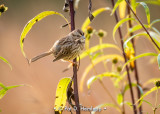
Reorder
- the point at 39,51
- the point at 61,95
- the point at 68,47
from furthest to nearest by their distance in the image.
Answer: the point at 39,51 → the point at 68,47 → the point at 61,95

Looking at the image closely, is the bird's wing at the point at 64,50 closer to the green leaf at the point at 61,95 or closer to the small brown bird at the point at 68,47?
the small brown bird at the point at 68,47

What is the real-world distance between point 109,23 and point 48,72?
151 centimetres

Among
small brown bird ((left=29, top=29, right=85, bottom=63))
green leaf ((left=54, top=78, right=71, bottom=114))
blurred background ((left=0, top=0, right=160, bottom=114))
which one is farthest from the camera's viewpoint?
blurred background ((left=0, top=0, right=160, bottom=114))

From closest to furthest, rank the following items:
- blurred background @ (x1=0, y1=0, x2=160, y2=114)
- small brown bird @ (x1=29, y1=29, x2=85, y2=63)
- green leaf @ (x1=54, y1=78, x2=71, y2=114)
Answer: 1. green leaf @ (x1=54, y1=78, x2=71, y2=114)
2. small brown bird @ (x1=29, y1=29, x2=85, y2=63)
3. blurred background @ (x1=0, y1=0, x2=160, y2=114)

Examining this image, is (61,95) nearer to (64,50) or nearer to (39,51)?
(64,50)

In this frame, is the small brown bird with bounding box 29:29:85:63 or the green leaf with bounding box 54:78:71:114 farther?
the small brown bird with bounding box 29:29:85:63

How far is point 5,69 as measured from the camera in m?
4.03

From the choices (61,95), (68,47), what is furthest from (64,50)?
(61,95)

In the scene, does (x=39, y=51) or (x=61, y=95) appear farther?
(x=39, y=51)

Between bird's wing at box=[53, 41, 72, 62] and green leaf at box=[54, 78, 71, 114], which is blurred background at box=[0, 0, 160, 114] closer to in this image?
bird's wing at box=[53, 41, 72, 62]

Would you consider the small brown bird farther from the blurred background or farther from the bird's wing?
the blurred background

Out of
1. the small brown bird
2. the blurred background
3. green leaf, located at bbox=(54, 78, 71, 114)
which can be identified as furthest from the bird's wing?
the blurred background

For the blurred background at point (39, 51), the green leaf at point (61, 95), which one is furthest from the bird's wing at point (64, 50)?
the blurred background at point (39, 51)

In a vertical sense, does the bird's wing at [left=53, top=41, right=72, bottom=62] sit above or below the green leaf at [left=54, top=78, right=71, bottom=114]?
above
